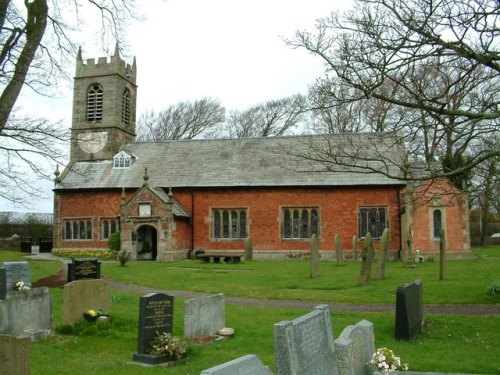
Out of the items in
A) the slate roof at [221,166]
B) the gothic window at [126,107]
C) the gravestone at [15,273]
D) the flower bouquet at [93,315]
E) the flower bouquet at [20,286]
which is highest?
the gothic window at [126,107]

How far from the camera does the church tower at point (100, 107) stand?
126ft

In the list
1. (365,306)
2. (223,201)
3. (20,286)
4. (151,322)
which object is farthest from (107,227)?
(151,322)

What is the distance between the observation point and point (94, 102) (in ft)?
129

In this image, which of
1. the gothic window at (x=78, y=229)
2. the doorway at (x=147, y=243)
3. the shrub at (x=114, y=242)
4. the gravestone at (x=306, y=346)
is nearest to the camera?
the gravestone at (x=306, y=346)

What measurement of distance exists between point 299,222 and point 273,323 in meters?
20.9

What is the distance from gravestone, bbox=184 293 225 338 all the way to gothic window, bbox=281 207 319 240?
21.7 meters

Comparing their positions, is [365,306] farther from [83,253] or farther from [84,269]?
[83,253]

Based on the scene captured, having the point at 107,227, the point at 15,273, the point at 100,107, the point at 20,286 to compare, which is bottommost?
the point at 20,286

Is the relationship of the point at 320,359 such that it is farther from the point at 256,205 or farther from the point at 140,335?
the point at 256,205

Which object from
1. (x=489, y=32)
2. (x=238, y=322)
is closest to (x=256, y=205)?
(x=238, y=322)

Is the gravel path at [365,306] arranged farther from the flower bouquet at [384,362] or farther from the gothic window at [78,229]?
the gothic window at [78,229]

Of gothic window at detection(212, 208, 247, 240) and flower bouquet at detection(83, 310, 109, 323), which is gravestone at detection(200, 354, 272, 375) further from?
gothic window at detection(212, 208, 247, 240)

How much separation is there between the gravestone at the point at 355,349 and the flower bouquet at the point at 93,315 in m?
6.04

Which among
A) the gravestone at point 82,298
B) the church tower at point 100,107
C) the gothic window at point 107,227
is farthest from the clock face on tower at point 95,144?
the gravestone at point 82,298
